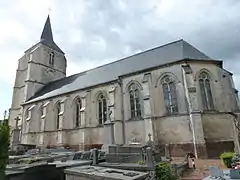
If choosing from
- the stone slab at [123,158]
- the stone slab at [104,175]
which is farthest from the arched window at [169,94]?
the stone slab at [104,175]

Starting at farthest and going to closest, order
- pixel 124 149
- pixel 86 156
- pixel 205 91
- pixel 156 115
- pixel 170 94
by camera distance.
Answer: pixel 170 94 < pixel 156 115 < pixel 205 91 < pixel 124 149 < pixel 86 156

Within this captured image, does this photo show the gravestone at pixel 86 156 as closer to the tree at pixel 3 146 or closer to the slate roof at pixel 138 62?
the tree at pixel 3 146

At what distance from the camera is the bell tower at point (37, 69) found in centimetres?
2973

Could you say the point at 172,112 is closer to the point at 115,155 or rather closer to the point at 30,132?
the point at 115,155

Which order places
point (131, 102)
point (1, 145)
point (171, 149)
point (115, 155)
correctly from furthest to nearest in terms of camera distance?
point (131, 102) < point (171, 149) < point (115, 155) < point (1, 145)

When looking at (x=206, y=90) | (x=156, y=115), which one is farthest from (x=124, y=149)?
(x=206, y=90)

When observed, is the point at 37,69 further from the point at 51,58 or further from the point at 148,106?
the point at 148,106

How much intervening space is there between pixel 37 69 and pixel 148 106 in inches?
847

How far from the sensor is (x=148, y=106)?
16.2 meters

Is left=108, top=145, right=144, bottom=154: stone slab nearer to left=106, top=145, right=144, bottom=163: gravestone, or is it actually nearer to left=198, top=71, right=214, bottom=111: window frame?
left=106, top=145, right=144, bottom=163: gravestone

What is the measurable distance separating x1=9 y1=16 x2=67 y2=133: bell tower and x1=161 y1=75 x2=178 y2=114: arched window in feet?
69.6

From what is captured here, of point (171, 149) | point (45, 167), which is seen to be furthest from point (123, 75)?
point (45, 167)

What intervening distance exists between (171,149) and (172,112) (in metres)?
3.00

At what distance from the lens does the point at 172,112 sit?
52.8 ft
